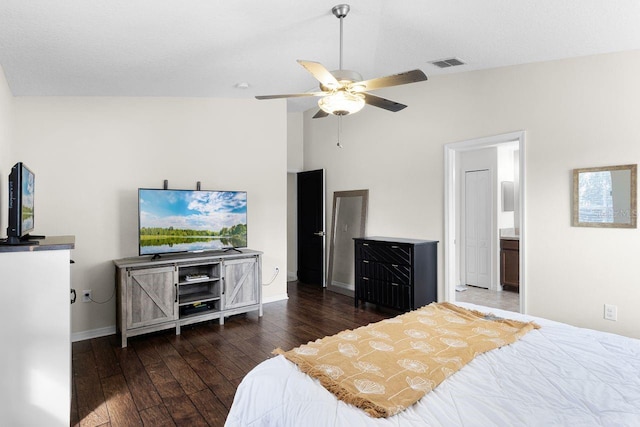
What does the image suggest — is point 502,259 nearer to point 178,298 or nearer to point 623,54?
point 623,54

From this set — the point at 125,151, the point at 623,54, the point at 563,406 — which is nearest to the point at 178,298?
the point at 125,151

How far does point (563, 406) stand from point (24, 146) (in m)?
4.43

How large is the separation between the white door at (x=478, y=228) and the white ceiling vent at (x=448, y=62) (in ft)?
8.16

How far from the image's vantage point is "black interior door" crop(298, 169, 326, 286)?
5.96 metres

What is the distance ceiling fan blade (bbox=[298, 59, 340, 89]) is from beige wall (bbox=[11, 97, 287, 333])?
2.49 m

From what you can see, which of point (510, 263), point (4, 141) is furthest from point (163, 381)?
point (510, 263)

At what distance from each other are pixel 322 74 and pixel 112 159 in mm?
2717

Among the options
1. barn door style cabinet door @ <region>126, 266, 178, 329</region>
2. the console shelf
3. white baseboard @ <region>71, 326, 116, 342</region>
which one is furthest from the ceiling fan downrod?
white baseboard @ <region>71, 326, 116, 342</region>

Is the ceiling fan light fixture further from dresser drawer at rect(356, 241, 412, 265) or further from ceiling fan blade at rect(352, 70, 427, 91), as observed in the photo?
dresser drawer at rect(356, 241, 412, 265)

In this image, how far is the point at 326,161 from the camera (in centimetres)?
599

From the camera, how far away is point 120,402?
2.48 metres

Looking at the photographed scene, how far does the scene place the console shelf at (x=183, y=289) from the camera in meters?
3.46

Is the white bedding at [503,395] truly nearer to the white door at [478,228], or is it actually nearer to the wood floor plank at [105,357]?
the wood floor plank at [105,357]

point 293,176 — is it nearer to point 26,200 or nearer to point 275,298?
point 275,298
